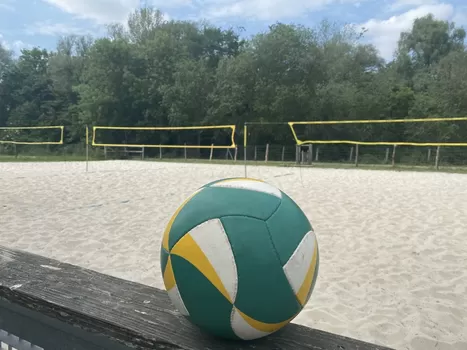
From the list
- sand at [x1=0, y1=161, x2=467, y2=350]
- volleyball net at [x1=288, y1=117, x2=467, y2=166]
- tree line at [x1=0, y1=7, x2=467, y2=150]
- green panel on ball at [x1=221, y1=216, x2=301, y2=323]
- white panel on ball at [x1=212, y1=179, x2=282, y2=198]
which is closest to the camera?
green panel on ball at [x1=221, y1=216, x2=301, y2=323]

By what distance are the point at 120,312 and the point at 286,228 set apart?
496mm

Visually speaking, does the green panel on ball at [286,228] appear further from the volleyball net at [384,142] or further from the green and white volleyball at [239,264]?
the volleyball net at [384,142]

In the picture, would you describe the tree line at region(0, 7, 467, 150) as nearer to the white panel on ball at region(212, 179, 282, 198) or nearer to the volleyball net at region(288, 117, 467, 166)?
the volleyball net at region(288, 117, 467, 166)

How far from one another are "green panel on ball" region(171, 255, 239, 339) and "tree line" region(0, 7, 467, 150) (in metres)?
22.3

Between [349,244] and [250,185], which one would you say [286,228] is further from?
[349,244]

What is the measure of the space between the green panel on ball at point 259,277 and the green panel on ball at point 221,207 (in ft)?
0.20

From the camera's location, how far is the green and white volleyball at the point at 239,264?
0.94m

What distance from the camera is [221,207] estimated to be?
1.04 m

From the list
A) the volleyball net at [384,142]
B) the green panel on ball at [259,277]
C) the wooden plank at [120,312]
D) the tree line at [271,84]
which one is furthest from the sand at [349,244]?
the tree line at [271,84]

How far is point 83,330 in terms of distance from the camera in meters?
1.08

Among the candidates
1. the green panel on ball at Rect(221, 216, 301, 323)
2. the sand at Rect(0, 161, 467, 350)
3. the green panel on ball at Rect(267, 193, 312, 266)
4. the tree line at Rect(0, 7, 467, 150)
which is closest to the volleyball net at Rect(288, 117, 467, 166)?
the tree line at Rect(0, 7, 467, 150)

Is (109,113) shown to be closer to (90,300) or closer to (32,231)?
(32,231)

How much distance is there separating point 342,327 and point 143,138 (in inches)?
1054

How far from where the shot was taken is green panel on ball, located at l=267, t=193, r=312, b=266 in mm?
979
